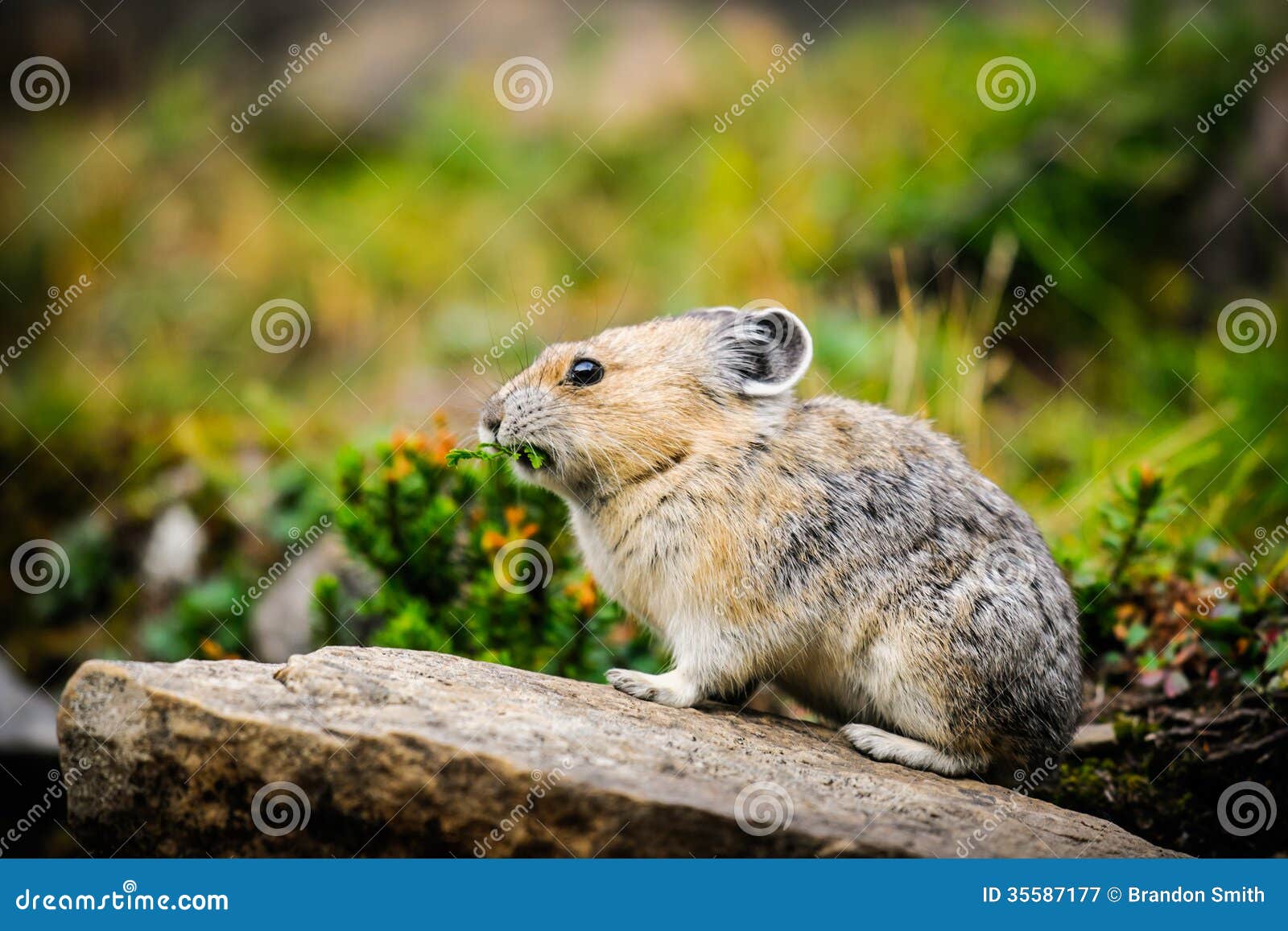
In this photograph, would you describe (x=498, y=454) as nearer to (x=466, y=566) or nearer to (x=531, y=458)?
(x=531, y=458)

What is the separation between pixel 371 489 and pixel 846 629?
3286 millimetres

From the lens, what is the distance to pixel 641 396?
6160 millimetres

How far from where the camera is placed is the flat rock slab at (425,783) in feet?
15.1

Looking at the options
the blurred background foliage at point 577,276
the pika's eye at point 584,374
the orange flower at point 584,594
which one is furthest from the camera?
the blurred background foliage at point 577,276

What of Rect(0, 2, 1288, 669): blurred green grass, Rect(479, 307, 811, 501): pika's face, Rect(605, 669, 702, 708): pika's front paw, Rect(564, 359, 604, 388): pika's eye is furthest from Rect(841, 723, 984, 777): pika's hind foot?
Rect(0, 2, 1288, 669): blurred green grass

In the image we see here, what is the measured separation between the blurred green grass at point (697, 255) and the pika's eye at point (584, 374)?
7.95ft

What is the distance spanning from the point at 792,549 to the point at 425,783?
7.72ft

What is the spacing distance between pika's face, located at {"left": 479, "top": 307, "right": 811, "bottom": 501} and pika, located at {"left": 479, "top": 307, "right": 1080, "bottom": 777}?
1cm

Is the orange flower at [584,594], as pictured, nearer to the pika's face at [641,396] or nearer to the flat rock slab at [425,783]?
the pika's face at [641,396]

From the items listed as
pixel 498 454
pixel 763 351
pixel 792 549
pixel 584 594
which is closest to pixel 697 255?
pixel 584 594

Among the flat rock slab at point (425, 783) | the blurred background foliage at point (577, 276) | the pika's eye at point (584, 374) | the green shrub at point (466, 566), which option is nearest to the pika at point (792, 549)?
the pika's eye at point (584, 374)

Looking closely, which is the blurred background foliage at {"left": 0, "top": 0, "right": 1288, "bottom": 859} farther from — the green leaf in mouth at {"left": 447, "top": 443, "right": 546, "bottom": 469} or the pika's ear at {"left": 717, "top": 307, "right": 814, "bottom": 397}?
the pika's ear at {"left": 717, "top": 307, "right": 814, "bottom": 397}

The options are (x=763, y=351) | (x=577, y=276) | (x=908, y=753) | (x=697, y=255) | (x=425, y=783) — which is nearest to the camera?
(x=425, y=783)

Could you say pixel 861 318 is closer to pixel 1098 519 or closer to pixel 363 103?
pixel 1098 519
